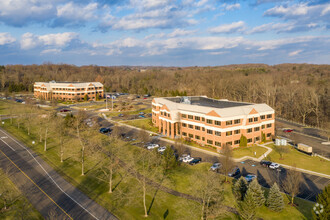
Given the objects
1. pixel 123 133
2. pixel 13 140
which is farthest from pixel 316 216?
pixel 13 140

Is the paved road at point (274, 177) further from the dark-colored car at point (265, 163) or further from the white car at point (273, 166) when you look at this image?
the white car at point (273, 166)

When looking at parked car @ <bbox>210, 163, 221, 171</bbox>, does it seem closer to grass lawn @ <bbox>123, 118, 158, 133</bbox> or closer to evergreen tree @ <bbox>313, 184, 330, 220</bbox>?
evergreen tree @ <bbox>313, 184, 330, 220</bbox>

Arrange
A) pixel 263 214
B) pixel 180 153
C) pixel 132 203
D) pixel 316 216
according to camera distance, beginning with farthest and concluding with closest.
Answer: pixel 180 153 < pixel 132 203 < pixel 263 214 < pixel 316 216

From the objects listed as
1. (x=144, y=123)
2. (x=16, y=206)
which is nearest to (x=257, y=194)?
(x=16, y=206)

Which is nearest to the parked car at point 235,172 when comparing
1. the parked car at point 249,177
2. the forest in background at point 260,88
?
the parked car at point 249,177

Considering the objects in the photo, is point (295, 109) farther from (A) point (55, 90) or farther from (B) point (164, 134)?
(A) point (55, 90)

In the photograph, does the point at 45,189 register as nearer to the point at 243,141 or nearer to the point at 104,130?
the point at 104,130

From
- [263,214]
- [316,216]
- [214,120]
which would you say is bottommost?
[263,214]

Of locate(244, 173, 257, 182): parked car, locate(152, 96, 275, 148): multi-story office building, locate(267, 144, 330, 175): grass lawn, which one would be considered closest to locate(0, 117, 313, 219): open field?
locate(244, 173, 257, 182): parked car
